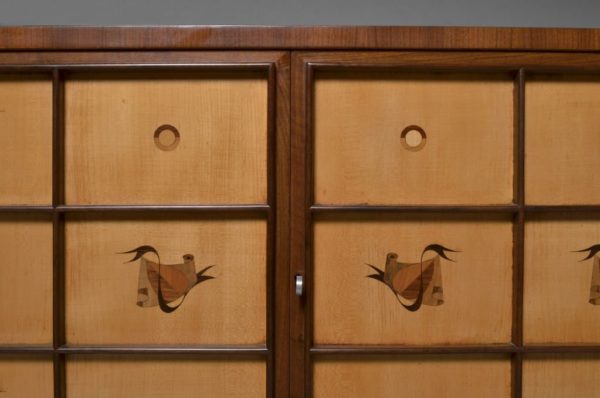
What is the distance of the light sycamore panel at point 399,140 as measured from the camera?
92cm

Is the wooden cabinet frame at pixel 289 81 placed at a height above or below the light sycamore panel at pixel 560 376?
above

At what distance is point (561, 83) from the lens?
3.05 feet

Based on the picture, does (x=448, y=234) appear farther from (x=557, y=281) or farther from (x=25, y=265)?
(x=25, y=265)

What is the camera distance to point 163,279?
931mm

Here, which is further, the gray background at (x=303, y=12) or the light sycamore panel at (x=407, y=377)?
the gray background at (x=303, y=12)

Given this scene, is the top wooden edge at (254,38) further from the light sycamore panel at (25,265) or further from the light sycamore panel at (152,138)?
the light sycamore panel at (25,265)

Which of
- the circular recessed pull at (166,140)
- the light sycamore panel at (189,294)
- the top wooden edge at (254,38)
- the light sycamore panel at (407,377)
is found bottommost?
the light sycamore panel at (407,377)

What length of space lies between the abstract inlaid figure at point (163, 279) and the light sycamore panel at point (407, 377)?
0.81ft

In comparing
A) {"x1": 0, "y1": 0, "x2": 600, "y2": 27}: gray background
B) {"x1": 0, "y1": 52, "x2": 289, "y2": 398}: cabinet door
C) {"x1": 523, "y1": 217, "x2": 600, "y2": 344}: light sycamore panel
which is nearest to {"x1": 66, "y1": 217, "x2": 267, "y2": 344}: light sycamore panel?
{"x1": 0, "y1": 52, "x2": 289, "y2": 398}: cabinet door

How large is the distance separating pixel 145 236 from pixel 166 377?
233mm

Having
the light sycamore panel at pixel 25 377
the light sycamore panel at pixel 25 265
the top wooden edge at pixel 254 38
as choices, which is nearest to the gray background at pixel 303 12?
the top wooden edge at pixel 254 38

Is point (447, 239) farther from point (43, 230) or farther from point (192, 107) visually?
point (43, 230)

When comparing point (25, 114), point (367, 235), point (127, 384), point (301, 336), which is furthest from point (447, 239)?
point (25, 114)

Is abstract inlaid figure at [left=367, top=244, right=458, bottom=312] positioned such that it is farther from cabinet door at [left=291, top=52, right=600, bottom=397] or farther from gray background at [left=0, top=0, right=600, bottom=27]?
gray background at [left=0, top=0, right=600, bottom=27]
